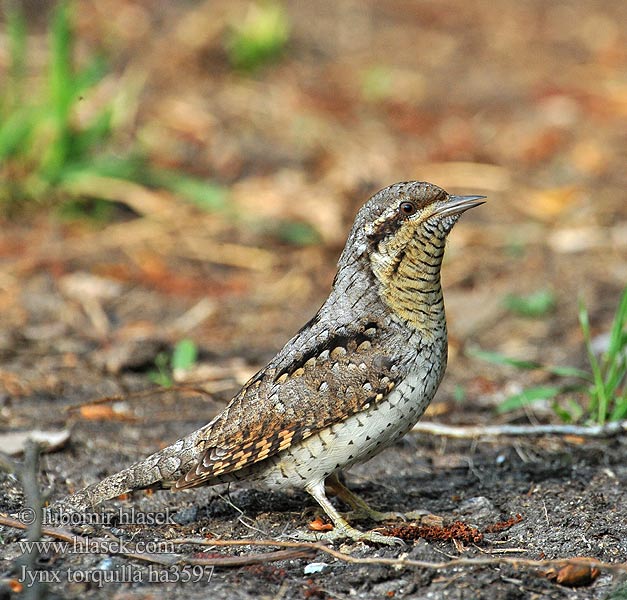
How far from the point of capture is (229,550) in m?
3.50

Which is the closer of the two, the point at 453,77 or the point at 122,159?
the point at 122,159

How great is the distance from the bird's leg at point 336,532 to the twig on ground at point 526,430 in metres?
1.11

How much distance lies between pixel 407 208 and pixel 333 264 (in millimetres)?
3637

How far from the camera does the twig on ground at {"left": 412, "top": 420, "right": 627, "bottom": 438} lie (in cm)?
455

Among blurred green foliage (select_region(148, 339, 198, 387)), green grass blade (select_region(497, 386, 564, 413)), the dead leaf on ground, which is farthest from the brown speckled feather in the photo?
blurred green foliage (select_region(148, 339, 198, 387))

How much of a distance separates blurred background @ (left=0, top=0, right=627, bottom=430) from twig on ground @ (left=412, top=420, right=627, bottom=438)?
10.0 inches

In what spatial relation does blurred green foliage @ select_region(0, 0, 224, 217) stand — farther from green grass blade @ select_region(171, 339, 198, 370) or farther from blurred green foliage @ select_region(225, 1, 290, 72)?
blurred green foliage @ select_region(225, 1, 290, 72)

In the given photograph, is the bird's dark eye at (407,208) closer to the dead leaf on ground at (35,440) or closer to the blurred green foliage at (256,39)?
the dead leaf on ground at (35,440)

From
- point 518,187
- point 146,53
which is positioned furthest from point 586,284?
point 146,53

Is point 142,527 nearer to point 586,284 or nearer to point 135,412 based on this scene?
point 135,412

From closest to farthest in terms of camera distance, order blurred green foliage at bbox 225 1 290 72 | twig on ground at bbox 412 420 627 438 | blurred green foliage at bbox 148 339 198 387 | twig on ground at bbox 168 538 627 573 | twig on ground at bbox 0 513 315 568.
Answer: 1. twig on ground at bbox 168 538 627 573
2. twig on ground at bbox 0 513 315 568
3. twig on ground at bbox 412 420 627 438
4. blurred green foliage at bbox 148 339 198 387
5. blurred green foliage at bbox 225 1 290 72

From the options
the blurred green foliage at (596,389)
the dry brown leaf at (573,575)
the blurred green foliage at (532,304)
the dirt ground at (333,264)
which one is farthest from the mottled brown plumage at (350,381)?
the blurred green foliage at (532,304)

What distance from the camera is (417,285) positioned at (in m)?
3.81

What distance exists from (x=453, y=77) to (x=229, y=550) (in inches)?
337
